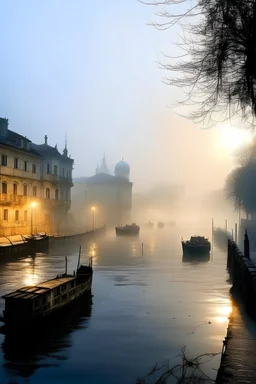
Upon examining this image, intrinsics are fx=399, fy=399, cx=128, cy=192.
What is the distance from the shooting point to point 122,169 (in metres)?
165

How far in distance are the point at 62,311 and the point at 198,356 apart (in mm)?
9630

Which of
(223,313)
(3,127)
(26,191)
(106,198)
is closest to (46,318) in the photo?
(223,313)

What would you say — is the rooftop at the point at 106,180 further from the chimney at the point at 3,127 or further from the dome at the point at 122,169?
the chimney at the point at 3,127

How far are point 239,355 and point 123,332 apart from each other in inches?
337

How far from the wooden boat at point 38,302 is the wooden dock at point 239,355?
31.7 ft

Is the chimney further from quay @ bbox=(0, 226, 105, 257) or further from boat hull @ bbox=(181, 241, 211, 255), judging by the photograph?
boat hull @ bbox=(181, 241, 211, 255)

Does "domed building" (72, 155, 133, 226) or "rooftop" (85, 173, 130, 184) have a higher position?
"rooftop" (85, 173, 130, 184)

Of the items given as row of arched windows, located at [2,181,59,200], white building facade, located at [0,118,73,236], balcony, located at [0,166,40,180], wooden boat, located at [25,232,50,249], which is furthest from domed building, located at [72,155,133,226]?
wooden boat, located at [25,232,50,249]

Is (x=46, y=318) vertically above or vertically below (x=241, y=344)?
below

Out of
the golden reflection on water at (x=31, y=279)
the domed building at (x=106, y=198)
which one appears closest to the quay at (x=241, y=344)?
the golden reflection on water at (x=31, y=279)

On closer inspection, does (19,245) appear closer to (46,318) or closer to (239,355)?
(46,318)

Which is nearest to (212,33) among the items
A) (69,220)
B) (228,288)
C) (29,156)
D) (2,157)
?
(228,288)

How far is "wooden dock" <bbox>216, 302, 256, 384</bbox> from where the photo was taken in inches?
455

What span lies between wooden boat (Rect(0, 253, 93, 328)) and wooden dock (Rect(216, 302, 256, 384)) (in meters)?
9.66
